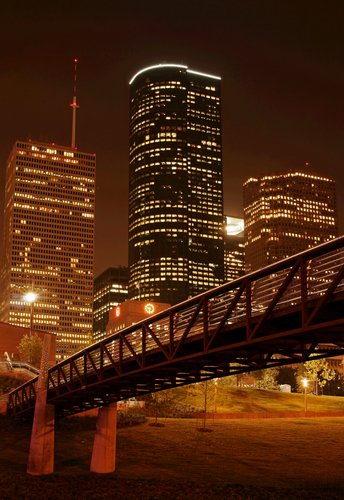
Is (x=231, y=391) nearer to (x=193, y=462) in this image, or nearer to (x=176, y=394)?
(x=176, y=394)

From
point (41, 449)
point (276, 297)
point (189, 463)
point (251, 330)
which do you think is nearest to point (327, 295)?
point (276, 297)

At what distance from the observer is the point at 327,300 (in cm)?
2342

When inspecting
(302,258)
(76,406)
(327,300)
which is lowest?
(76,406)

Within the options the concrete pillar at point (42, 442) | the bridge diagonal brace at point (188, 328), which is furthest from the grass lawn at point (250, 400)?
the bridge diagonal brace at point (188, 328)

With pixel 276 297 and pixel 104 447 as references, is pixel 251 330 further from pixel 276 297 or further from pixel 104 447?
pixel 104 447

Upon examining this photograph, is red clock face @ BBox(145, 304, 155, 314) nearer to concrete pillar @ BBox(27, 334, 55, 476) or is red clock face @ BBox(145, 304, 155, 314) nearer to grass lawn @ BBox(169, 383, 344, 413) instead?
grass lawn @ BBox(169, 383, 344, 413)

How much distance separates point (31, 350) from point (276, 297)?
79.0 metres

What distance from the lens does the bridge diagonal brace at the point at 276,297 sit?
79.7 feet

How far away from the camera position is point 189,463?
4912 cm

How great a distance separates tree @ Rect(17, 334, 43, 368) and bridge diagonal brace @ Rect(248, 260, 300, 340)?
74.7 m

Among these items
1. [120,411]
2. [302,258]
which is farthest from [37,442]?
[120,411]

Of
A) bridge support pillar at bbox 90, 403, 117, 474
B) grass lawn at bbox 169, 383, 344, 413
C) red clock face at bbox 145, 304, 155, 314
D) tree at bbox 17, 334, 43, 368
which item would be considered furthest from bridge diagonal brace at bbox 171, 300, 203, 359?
red clock face at bbox 145, 304, 155, 314

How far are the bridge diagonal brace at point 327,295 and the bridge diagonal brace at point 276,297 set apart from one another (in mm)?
1299

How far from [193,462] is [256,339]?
25.7m
